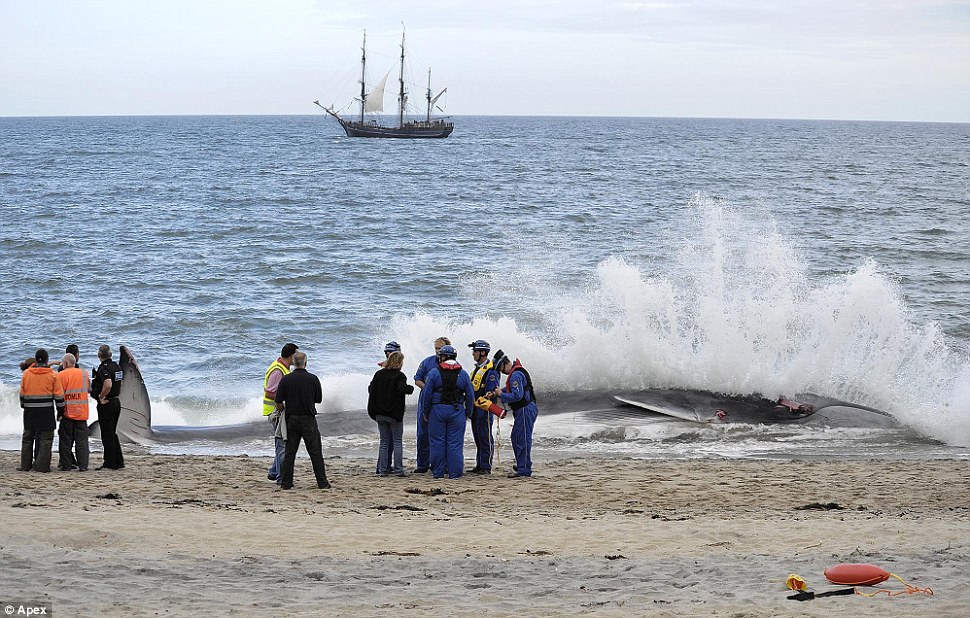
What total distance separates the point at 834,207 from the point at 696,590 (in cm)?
4452

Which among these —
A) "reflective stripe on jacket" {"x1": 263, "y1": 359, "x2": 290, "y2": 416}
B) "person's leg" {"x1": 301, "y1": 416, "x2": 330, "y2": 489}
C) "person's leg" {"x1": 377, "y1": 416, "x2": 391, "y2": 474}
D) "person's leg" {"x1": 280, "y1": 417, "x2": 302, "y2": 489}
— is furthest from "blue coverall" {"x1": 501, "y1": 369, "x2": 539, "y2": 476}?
"reflective stripe on jacket" {"x1": 263, "y1": 359, "x2": 290, "y2": 416}

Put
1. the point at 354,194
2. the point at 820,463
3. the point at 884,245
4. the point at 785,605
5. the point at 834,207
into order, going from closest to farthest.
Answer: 1. the point at 785,605
2. the point at 820,463
3. the point at 884,245
4. the point at 834,207
5. the point at 354,194

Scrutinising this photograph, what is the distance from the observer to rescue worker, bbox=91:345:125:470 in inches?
448

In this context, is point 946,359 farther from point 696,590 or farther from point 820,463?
point 696,590

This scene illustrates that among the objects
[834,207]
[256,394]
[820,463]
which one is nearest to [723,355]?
[820,463]

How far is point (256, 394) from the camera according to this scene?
17.5 m

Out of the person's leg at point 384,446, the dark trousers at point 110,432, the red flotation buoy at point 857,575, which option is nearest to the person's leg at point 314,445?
the person's leg at point 384,446

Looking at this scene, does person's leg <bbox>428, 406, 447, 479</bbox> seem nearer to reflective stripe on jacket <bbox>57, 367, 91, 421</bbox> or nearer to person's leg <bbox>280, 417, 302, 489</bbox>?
person's leg <bbox>280, 417, 302, 489</bbox>

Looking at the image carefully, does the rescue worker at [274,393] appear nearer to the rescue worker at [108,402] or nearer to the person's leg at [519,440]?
the rescue worker at [108,402]

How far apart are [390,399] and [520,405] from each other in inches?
55.5

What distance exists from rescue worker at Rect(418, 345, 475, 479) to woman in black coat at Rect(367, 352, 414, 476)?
248 millimetres

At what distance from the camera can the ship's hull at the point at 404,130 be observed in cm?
12038

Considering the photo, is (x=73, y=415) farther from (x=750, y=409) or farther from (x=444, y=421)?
(x=750, y=409)

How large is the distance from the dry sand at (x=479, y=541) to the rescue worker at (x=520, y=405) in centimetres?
28
